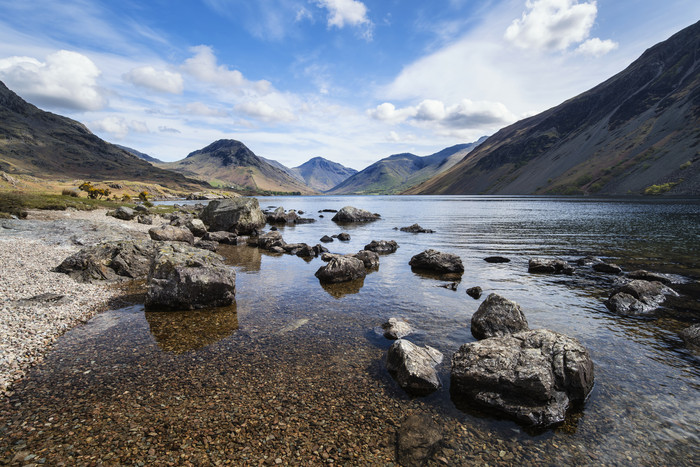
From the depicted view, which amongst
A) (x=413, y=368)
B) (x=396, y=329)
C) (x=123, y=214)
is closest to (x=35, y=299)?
(x=396, y=329)

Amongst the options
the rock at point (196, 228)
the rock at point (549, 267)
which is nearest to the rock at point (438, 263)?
the rock at point (549, 267)

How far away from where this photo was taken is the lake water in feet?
26.2

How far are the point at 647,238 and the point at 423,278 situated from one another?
37759mm

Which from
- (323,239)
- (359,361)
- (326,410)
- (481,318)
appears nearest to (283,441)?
(326,410)

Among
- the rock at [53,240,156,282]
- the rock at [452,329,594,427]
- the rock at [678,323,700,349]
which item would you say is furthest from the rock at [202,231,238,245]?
the rock at [678,323,700,349]

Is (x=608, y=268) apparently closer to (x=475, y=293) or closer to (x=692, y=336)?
(x=692, y=336)

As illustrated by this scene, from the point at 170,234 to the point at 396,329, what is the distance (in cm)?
3077

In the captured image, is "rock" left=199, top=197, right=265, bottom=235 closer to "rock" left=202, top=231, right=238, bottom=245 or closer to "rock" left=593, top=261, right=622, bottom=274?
"rock" left=202, top=231, right=238, bottom=245

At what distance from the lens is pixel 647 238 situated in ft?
135

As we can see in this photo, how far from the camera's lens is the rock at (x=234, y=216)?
51344 millimetres

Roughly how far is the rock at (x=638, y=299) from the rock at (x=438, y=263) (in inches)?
428

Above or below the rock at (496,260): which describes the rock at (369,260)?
below

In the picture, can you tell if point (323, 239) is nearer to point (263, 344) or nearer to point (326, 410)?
point (263, 344)

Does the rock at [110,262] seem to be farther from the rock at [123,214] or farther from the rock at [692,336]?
the rock at [123,214]
